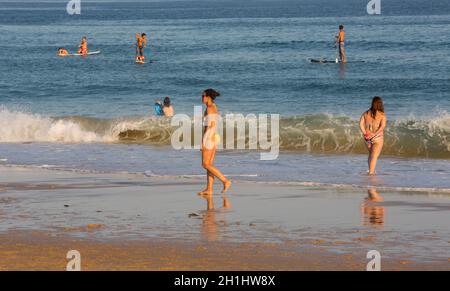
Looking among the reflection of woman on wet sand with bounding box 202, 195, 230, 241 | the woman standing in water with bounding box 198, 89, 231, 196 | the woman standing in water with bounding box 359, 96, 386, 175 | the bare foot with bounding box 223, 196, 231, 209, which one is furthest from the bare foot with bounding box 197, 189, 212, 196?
the woman standing in water with bounding box 359, 96, 386, 175

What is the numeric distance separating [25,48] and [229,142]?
139ft

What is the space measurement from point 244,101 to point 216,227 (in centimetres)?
2309

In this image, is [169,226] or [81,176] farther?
[81,176]

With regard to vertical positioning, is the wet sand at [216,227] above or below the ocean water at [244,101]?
below

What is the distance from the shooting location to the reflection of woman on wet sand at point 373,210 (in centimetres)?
1296

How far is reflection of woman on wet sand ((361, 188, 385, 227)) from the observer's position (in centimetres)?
1296

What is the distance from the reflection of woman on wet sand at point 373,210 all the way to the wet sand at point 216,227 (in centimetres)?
1

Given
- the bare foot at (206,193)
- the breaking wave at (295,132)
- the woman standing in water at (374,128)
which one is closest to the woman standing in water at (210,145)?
the bare foot at (206,193)

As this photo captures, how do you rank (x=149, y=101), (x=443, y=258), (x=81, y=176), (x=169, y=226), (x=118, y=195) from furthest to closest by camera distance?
(x=149, y=101) < (x=81, y=176) < (x=118, y=195) < (x=169, y=226) < (x=443, y=258)

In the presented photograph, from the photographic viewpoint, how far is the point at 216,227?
12.6 meters

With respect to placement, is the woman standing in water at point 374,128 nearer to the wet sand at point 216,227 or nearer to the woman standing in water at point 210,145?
the wet sand at point 216,227
